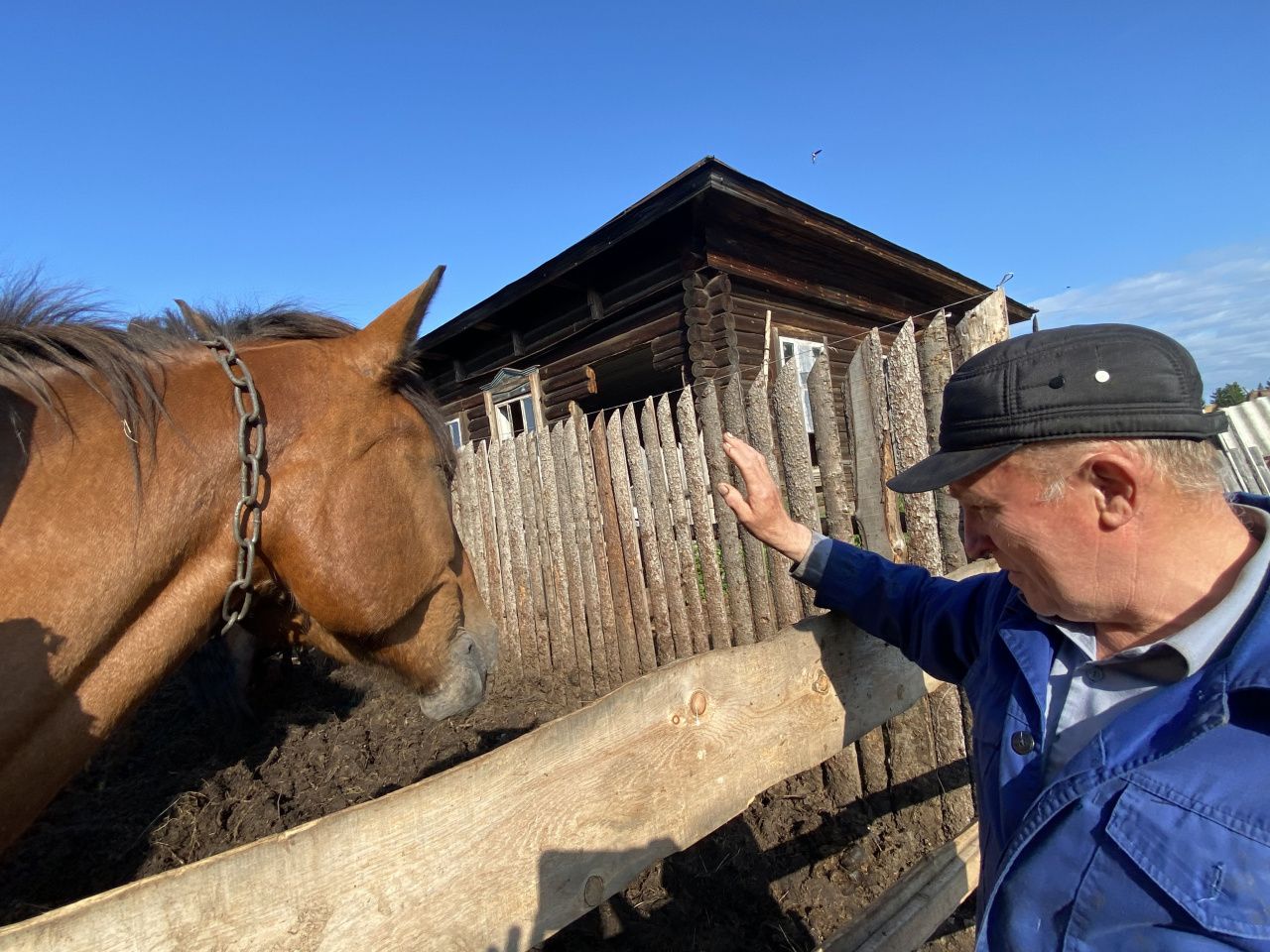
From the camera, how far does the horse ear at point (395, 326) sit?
1908mm

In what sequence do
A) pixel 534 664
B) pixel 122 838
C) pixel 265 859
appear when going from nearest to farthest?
pixel 265 859, pixel 122 838, pixel 534 664

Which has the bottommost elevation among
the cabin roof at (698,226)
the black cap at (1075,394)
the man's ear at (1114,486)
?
the man's ear at (1114,486)

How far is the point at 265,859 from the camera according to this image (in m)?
0.86

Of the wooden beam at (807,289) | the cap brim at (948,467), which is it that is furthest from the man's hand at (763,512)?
the wooden beam at (807,289)

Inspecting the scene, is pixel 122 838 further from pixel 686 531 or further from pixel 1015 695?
pixel 1015 695

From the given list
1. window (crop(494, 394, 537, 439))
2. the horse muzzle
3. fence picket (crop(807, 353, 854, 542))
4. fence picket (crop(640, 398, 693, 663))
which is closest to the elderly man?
the horse muzzle

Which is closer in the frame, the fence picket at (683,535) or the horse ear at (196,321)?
the horse ear at (196,321)

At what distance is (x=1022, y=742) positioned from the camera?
3.95 ft

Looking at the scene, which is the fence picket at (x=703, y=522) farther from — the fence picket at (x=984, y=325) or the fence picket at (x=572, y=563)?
the fence picket at (x=984, y=325)

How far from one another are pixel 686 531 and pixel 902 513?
1600 millimetres

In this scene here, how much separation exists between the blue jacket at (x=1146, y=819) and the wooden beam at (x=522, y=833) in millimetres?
542

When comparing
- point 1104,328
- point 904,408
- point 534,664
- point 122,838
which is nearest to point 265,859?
point 1104,328

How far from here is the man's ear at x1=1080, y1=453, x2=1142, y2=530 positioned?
1.09 meters

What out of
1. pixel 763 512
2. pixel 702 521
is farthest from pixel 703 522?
pixel 763 512
